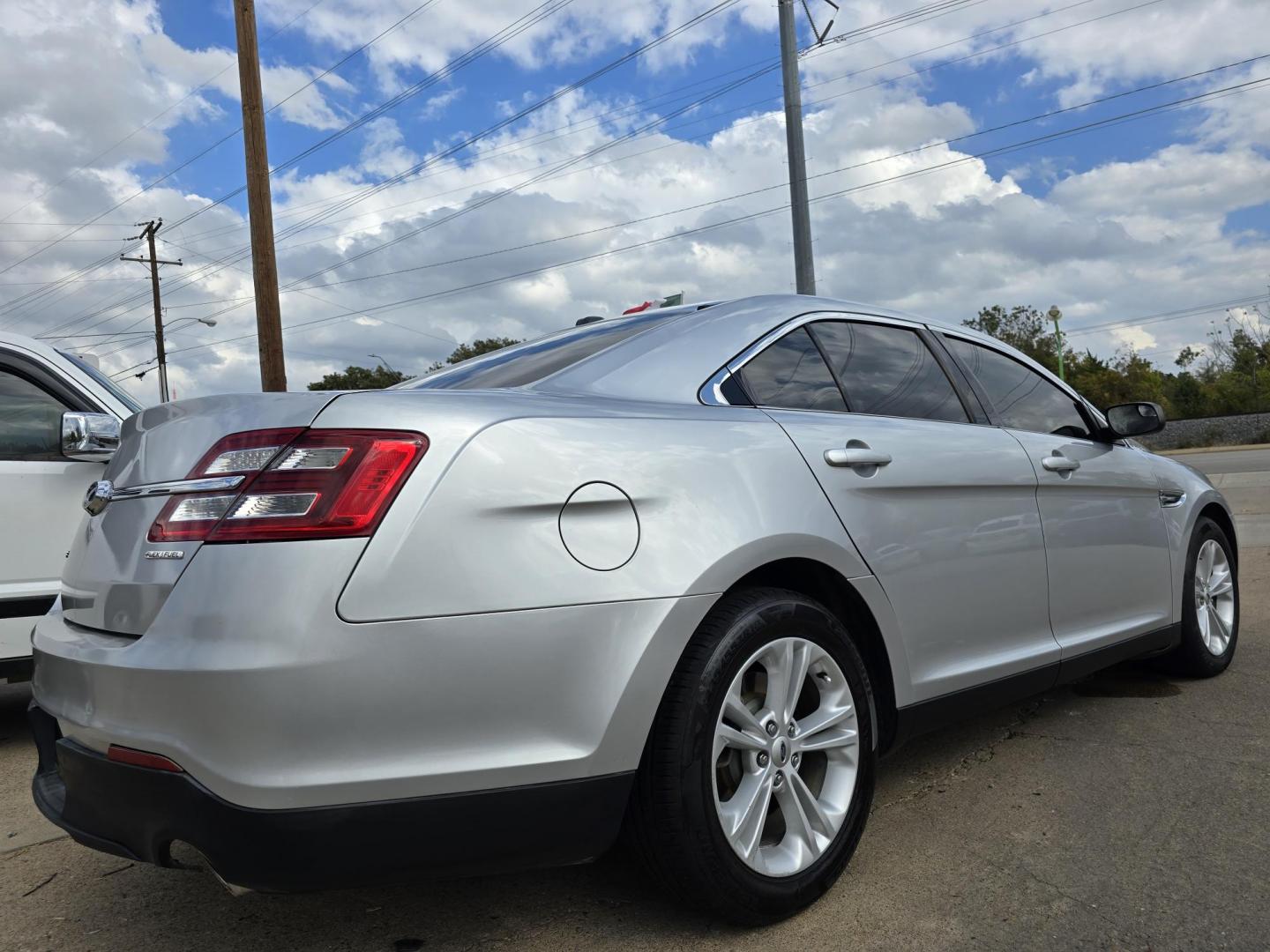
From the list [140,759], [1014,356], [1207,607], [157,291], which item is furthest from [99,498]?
[157,291]

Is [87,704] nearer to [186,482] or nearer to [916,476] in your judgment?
[186,482]

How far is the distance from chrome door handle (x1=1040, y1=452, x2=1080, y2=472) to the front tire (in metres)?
1.28

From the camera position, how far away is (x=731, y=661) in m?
2.20

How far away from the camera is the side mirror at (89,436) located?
13.7ft

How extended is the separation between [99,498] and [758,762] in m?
1.59

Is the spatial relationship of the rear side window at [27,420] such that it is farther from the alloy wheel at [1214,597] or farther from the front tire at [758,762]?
the alloy wheel at [1214,597]

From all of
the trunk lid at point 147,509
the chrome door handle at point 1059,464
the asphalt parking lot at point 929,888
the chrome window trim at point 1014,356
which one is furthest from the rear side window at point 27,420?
the chrome door handle at point 1059,464

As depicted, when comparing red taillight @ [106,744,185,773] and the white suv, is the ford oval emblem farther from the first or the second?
the white suv

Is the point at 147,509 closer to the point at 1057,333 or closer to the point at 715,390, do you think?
the point at 715,390

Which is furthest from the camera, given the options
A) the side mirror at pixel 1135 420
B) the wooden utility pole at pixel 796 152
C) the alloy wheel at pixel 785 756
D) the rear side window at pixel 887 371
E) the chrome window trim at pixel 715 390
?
the wooden utility pole at pixel 796 152

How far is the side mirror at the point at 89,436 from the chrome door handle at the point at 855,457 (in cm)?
302

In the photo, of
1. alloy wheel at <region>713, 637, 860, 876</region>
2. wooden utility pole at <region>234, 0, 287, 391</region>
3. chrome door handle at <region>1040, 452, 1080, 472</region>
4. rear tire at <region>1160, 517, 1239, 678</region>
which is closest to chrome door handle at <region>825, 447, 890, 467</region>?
alloy wheel at <region>713, 637, 860, 876</region>

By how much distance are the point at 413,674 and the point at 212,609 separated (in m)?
0.38

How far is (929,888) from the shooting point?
2.47 metres
